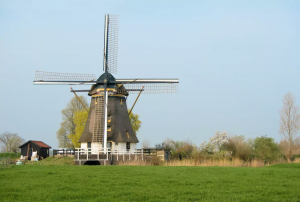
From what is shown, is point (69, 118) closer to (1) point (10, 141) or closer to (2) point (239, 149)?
(1) point (10, 141)

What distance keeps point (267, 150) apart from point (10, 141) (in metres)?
46.9

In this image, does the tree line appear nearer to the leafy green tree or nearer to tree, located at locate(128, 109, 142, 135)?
the leafy green tree

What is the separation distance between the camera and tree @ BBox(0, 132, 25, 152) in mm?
58438

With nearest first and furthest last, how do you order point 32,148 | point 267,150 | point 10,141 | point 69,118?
point 267,150 < point 32,148 < point 69,118 < point 10,141

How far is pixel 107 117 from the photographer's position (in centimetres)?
3025

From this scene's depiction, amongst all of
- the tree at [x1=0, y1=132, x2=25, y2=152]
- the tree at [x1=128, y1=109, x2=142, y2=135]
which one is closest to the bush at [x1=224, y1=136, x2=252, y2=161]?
the tree at [x1=128, y1=109, x2=142, y2=135]

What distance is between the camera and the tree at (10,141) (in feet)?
192

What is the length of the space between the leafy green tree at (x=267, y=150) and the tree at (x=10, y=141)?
45.5 meters

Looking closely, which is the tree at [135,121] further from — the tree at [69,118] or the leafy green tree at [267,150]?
the leafy green tree at [267,150]

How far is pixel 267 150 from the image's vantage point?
2661cm

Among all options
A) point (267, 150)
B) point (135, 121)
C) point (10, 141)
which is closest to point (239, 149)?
point (267, 150)

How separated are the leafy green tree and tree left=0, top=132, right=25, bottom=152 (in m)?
45.5

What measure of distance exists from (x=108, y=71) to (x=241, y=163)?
15.3 meters

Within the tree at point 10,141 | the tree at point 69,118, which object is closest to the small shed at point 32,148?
the tree at point 69,118
